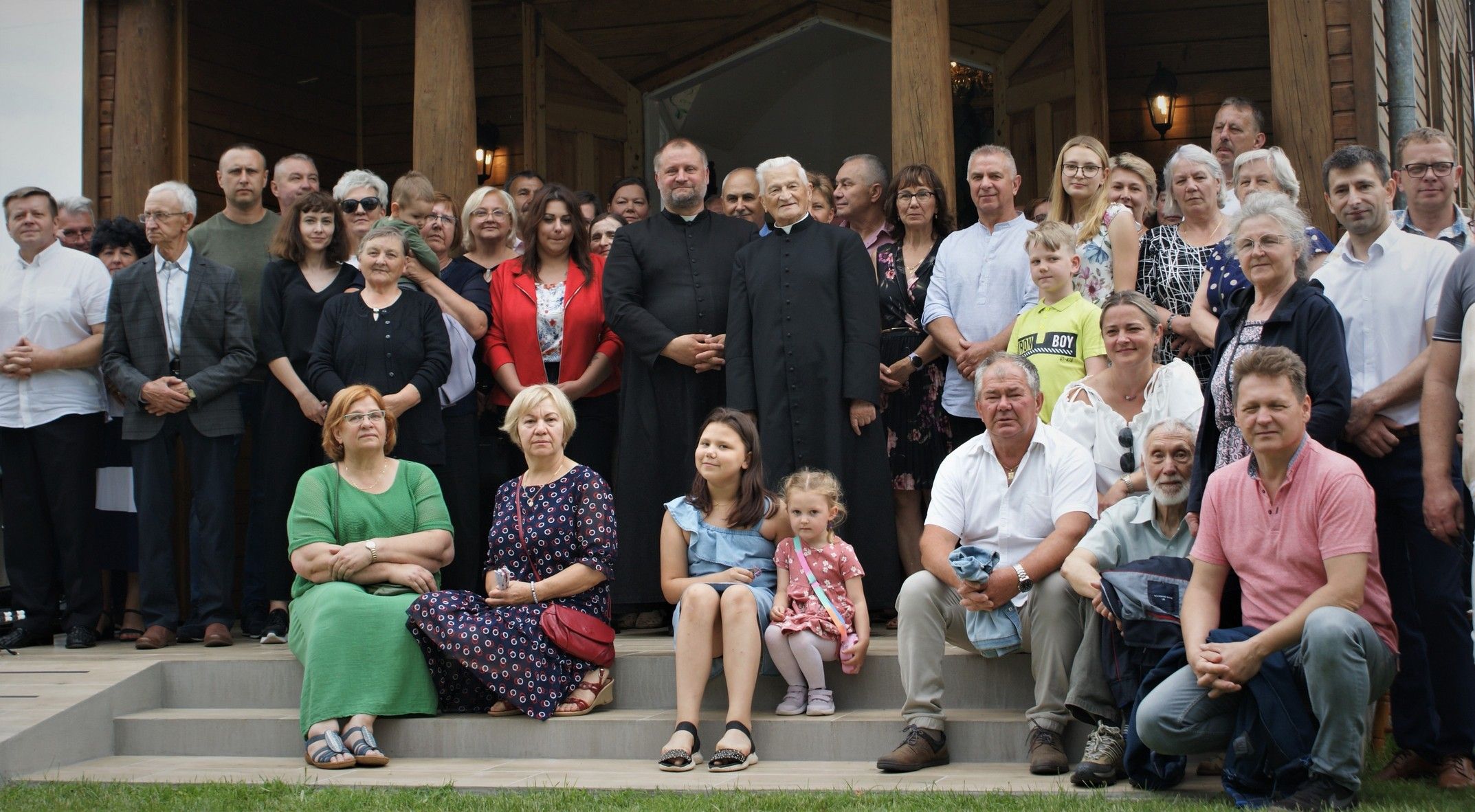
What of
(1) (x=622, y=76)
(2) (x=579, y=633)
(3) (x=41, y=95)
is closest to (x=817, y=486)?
(2) (x=579, y=633)

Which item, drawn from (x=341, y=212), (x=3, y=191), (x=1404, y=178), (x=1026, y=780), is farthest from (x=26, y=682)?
(x=1404, y=178)

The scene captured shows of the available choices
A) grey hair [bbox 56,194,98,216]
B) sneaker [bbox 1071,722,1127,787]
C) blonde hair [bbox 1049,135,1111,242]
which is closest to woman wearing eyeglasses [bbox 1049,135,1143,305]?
blonde hair [bbox 1049,135,1111,242]

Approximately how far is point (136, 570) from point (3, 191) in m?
3.16

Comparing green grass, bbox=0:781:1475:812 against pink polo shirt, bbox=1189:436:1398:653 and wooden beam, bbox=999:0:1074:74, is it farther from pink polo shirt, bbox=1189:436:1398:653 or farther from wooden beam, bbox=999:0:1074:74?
wooden beam, bbox=999:0:1074:74

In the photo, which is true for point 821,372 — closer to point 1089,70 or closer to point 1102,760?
point 1102,760

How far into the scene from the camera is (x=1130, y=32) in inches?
352

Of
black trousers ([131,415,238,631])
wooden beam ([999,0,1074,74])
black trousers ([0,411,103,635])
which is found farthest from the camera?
wooden beam ([999,0,1074,74])

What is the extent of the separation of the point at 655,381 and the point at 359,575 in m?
1.34

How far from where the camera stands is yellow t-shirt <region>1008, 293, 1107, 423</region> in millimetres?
5027

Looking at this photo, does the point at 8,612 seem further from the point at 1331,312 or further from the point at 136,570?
the point at 1331,312

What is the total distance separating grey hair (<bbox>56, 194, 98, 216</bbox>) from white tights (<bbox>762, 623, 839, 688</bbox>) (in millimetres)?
4174

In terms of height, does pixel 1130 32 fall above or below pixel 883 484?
above

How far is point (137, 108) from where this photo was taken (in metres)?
7.66

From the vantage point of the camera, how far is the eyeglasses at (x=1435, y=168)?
4.41 meters
